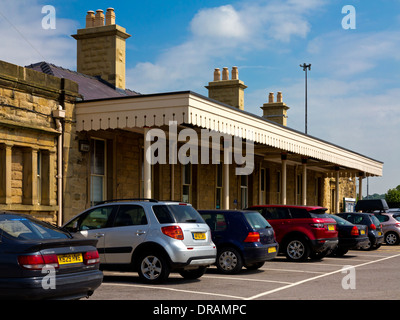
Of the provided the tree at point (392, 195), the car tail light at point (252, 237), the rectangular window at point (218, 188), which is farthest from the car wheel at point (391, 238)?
the tree at point (392, 195)

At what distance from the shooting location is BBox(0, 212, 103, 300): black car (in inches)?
305

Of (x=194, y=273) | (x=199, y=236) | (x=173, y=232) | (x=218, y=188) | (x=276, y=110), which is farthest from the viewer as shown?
(x=276, y=110)

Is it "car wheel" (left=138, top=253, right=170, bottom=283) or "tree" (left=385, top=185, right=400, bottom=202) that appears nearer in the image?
"car wheel" (left=138, top=253, right=170, bottom=283)

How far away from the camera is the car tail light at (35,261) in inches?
307

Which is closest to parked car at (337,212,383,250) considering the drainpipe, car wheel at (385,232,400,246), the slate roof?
car wheel at (385,232,400,246)

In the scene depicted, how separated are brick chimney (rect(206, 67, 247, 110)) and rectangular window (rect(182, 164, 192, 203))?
Answer: 9392 mm

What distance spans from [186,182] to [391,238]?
9264mm

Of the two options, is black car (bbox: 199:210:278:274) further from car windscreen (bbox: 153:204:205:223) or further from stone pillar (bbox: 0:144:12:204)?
stone pillar (bbox: 0:144:12:204)

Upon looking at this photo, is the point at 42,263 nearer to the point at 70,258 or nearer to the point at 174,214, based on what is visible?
the point at 70,258

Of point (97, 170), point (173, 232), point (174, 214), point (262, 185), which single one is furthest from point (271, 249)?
point (262, 185)

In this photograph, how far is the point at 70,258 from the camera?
27.3 ft

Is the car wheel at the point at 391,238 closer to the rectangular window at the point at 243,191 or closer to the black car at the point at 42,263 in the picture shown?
the rectangular window at the point at 243,191
